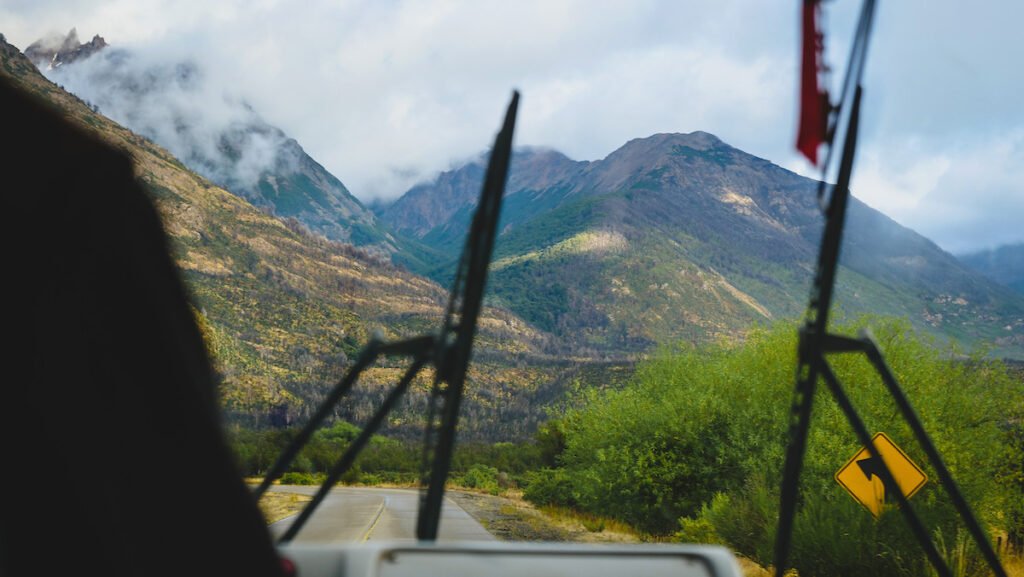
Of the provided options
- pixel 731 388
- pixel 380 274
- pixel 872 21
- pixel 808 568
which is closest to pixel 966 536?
pixel 808 568

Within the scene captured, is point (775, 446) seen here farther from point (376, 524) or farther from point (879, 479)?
point (376, 524)

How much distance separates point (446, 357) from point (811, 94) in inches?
41.0

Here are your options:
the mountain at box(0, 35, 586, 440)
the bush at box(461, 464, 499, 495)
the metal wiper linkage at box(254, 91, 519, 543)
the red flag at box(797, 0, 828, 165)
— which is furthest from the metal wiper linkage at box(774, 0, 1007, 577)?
the bush at box(461, 464, 499, 495)

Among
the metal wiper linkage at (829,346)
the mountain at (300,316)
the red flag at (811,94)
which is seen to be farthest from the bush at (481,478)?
the red flag at (811,94)

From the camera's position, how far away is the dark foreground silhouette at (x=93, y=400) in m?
1.00

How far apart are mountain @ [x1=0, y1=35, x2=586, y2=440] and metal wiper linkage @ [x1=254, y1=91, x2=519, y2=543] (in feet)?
144

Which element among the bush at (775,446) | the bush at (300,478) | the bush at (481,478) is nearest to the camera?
the bush at (775,446)

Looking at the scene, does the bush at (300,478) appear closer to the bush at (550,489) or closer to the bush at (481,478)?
the bush at (481,478)

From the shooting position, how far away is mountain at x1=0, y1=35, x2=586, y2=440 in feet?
185

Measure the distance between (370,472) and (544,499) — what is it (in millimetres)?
30884

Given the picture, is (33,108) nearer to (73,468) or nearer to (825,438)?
(73,468)

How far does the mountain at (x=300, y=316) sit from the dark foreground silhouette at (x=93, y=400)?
148ft

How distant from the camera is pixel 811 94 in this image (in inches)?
74.1

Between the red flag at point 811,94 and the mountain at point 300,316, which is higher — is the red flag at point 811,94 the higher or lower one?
the lower one
